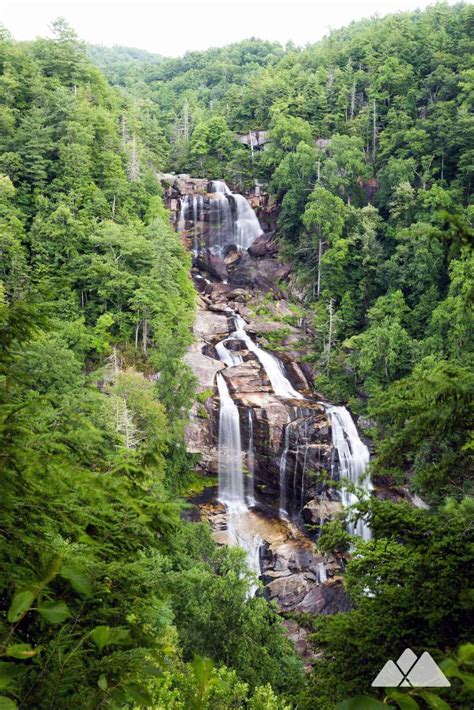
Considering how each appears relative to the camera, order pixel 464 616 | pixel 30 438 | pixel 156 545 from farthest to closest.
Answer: pixel 464 616
pixel 156 545
pixel 30 438

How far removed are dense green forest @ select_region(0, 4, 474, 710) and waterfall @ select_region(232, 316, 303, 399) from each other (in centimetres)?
208

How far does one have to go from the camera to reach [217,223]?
35719 millimetres

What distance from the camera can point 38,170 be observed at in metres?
25.5

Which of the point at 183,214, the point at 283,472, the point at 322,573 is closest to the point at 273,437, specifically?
the point at 283,472

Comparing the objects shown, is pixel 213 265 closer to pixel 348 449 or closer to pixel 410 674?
pixel 348 449

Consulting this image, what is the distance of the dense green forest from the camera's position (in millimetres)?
2303

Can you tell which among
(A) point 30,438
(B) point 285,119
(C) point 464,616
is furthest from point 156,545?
(B) point 285,119

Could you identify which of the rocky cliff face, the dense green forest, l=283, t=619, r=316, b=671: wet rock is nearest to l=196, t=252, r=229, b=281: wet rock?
the rocky cliff face

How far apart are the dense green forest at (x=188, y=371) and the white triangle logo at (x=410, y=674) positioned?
6 centimetres

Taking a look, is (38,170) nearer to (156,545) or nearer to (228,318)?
(228,318)

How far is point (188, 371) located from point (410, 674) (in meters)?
19.2

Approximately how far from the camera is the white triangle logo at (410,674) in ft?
3.66

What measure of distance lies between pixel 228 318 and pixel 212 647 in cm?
1988

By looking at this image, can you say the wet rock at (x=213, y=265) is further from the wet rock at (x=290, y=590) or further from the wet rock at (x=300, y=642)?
the wet rock at (x=300, y=642)
